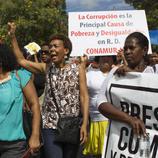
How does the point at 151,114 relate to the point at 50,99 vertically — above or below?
below

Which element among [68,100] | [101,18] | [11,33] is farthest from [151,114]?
[101,18]

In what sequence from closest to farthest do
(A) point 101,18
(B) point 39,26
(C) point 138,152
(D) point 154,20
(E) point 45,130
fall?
(C) point 138,152, (E) point 45,130, (A) point 101,18, (D) point 154,20, (B) point 39,26

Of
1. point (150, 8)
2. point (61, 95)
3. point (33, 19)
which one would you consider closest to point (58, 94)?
point (61, 95)

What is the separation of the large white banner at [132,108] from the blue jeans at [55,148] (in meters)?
1.09

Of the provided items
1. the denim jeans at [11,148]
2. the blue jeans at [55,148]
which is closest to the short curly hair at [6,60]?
the denim jeans at [11,148]

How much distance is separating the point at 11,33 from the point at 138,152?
2063 millimetres

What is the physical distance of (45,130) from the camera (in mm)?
5309

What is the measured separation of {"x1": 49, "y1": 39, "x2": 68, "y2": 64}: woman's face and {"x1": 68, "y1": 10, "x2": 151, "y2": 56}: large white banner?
2092mm

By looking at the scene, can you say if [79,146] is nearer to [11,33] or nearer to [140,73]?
[11,33]

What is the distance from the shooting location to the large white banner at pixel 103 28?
770 cm

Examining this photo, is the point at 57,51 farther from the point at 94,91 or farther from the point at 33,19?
the point at 33,19

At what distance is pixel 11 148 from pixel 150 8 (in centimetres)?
3107

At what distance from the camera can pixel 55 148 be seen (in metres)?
5.25

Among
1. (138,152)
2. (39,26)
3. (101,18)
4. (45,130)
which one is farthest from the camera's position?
(39,26)
